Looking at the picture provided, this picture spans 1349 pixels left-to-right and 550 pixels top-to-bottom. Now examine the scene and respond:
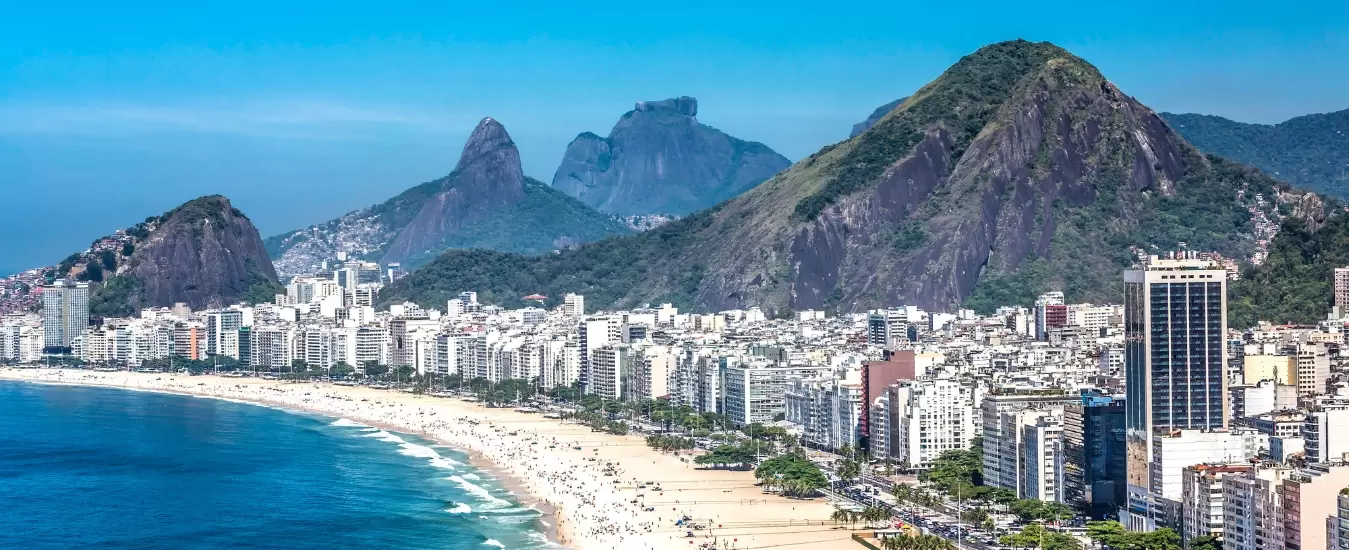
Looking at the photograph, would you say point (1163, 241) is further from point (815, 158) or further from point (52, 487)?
point (52, 487)

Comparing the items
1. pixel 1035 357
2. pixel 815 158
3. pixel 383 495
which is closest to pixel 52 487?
pixel 383 495

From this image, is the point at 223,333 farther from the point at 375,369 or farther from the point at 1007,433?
the point at 1007,433

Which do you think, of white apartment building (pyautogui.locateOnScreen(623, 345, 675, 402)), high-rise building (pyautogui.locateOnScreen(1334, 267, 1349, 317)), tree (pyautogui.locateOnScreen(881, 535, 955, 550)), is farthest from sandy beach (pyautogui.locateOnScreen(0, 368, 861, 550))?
high-rise building (pyautogui.locateOnScreen(1334, 267, 1349, 317))

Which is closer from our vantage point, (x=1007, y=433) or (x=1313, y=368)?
(x=1007, y=433)

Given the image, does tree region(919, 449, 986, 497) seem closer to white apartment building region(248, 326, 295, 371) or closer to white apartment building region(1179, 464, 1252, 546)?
white apartment building region(1179, 464, 1252, 546)

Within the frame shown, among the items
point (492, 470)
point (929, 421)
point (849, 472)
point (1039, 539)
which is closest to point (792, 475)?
point (849, 472)

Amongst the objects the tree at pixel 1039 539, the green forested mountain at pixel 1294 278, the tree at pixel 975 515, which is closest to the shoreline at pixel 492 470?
the tree at pixel 975 515
